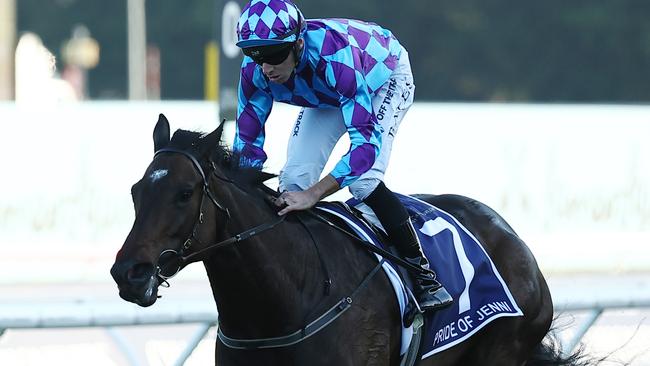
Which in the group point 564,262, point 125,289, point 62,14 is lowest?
point 62,14

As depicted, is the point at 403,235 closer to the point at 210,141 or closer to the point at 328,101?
the point at 328,101

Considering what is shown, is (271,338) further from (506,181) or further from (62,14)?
(62,14)

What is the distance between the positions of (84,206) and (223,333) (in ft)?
18.2

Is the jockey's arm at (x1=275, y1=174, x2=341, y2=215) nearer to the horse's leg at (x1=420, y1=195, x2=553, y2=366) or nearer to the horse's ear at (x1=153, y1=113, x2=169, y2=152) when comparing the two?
the horse's ear at (x1=153, y1=113, x2=169, y2=152)

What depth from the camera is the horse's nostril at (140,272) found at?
3.03 m

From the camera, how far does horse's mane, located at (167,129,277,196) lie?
3.33m

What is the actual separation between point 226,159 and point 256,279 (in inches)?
13.6

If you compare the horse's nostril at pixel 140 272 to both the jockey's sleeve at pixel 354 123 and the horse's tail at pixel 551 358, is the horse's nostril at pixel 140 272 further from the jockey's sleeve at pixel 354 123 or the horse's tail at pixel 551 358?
the horse's tail at pixel 551 358

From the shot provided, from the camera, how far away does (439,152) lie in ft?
29.7

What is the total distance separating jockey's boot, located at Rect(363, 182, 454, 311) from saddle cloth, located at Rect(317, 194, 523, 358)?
0.18 ft

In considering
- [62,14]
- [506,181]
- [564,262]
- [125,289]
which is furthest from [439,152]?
[62,14]

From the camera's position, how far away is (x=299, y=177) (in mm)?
3814

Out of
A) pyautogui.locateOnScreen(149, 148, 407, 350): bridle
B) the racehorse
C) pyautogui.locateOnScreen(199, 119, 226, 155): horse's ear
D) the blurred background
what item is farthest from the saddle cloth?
the blurred background

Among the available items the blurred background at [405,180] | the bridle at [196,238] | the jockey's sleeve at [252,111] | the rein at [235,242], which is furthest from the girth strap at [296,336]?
the blurred background at [405,180]
